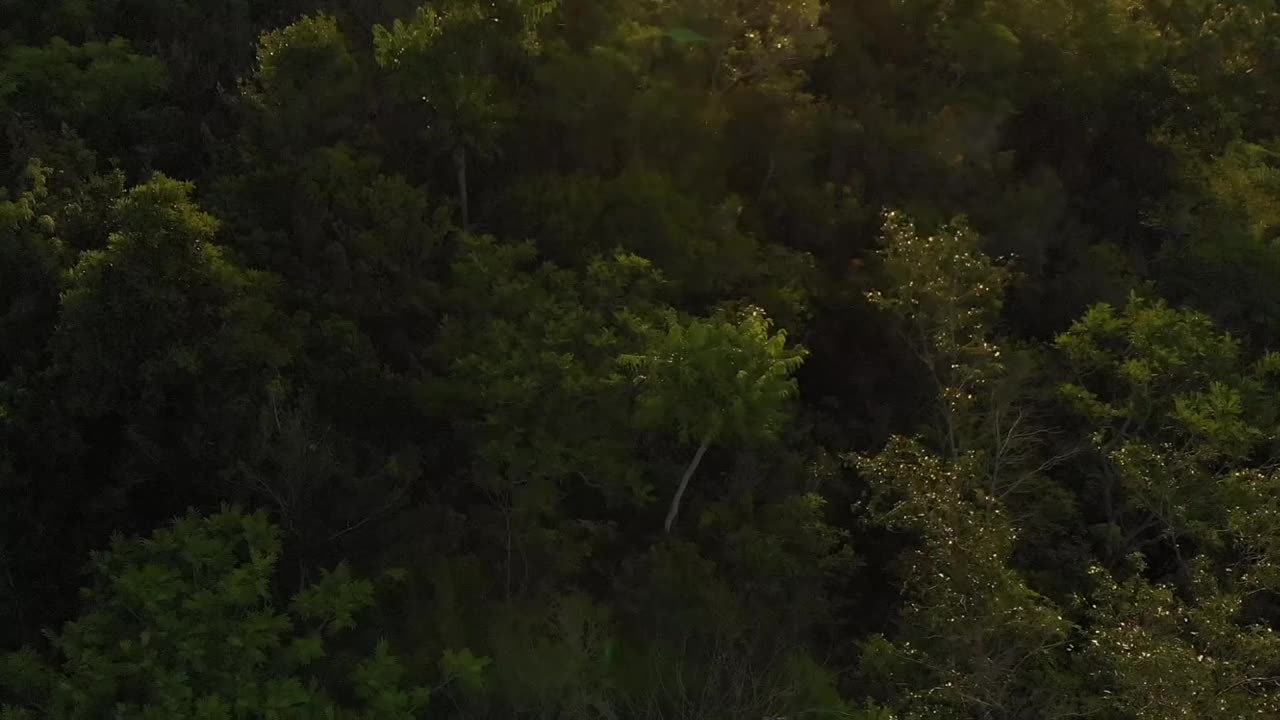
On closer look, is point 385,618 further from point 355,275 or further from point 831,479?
point 831,479

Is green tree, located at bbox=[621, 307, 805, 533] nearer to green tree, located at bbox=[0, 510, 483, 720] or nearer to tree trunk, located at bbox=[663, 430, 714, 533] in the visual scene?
tree trunk, located at bbox=[663, 430, 714, 533]

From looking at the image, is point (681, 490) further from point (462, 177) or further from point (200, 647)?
point (200, 647)

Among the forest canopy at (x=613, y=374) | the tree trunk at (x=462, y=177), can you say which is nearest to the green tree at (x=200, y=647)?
the forest canopy at (x=613, y=374)

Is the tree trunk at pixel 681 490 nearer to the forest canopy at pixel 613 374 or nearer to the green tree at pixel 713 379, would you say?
the forest canopy at pixel 613 374

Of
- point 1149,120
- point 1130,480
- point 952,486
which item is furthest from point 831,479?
point 1149,120

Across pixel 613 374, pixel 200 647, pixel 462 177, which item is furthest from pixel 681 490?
pixel 200 647

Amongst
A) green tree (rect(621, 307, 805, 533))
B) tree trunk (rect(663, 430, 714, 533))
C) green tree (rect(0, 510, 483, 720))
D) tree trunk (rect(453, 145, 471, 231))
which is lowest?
green tree (rect(0, 510, 483, 720))

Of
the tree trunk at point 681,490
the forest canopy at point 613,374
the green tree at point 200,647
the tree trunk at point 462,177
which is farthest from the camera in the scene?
the tree trunk at point 462,177

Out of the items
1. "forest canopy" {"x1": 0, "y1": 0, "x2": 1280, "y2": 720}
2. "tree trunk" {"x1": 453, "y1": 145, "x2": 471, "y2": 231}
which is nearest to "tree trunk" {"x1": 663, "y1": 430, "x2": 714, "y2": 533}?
"forest canopy" {"x1": 0, "y1": 0, "x2": 1280, "y2": 720}
